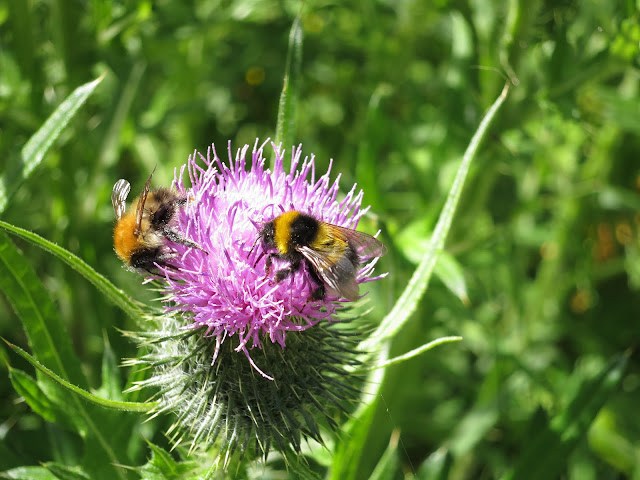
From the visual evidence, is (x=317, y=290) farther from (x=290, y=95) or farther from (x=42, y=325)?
(x=42, y=325)

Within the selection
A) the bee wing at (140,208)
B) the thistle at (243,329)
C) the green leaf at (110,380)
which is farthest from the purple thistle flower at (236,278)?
the green leaf at (110,380)

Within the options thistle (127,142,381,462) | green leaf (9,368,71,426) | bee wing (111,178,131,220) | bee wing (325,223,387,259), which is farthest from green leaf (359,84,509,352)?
green leaf (9,368,71,426)

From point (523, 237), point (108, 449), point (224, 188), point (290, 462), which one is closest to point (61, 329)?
point (108, 449)

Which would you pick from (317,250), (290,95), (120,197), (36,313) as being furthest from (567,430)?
(36,313)

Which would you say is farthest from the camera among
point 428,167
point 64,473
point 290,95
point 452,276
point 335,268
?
point 428,167

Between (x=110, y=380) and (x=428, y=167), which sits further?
(x=428, y=167)

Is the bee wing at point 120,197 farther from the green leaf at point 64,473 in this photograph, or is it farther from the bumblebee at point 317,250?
the green leaf at point 64,473
